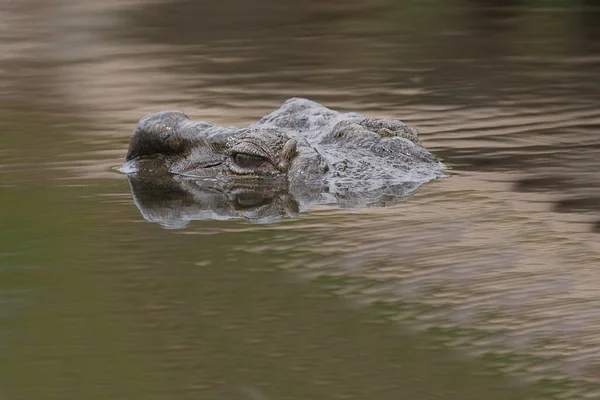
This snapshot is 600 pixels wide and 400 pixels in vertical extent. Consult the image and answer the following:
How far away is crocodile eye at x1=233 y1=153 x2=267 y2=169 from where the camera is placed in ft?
26.3

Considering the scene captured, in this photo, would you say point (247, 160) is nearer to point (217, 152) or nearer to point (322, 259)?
point (217, 152)

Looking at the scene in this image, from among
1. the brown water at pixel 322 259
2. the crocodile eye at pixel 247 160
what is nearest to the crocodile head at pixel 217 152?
the crocodile eye at pixel 247 160

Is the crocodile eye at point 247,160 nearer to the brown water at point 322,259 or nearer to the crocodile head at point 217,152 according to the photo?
the crocodile head at point 217,152

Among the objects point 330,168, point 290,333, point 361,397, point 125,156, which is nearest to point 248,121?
point 125,156

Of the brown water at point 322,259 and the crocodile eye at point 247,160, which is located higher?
the crocodile eye at point 247,160

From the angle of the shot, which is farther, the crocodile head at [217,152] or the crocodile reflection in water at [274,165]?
the crocodile head at [217,152]

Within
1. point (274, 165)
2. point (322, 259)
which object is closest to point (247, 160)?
point (274, 165)

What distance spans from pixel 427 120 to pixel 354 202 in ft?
8.27

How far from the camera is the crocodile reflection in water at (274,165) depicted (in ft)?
24.6

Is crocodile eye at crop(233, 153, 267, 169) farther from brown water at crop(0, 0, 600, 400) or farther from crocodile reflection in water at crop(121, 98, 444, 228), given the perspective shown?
brown water at crop(0, 0, 600, 400)

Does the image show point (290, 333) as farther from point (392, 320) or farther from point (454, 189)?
point (454, 189)

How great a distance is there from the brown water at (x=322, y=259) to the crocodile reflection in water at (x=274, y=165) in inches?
8.2

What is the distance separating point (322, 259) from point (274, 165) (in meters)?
1.83

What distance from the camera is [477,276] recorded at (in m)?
5.86
